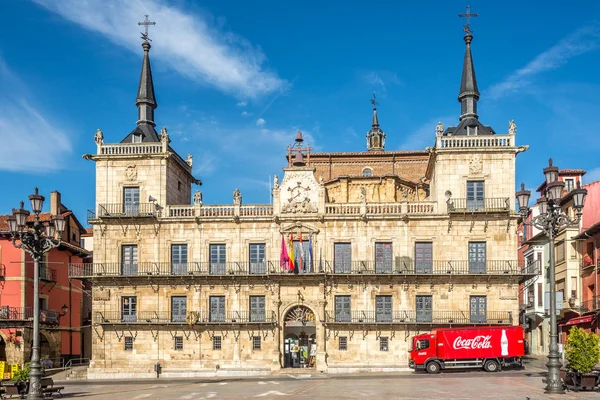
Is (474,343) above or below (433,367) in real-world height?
above

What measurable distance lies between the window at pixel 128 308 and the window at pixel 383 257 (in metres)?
16.8

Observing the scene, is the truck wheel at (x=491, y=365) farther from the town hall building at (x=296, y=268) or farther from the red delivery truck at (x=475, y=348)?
the town hall building at (x=296, y=268)

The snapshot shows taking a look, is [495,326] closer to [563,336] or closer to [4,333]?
[563,336]

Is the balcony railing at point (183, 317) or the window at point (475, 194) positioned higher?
the window at point (475, 194)

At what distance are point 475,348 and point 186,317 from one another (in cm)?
1903

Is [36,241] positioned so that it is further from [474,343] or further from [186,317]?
[474,343]

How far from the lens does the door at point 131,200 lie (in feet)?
157

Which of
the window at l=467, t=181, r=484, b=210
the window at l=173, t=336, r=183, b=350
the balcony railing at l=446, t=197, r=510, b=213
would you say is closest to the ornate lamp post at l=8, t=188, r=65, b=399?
the window at l=173, t=336, r=183, b=350

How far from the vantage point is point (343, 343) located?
45.4m

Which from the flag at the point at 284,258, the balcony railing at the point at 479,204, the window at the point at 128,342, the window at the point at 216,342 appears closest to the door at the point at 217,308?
the window at the point at 216,342

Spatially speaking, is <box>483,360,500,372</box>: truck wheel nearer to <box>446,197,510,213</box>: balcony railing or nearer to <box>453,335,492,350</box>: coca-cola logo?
<box>453,335,492,350</box>: coca-cola logo

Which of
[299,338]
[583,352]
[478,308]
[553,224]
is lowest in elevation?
[299,338]

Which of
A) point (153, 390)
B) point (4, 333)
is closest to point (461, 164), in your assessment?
point (153, 390)

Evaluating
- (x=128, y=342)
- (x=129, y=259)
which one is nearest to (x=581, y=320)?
(x=128, y=342)
